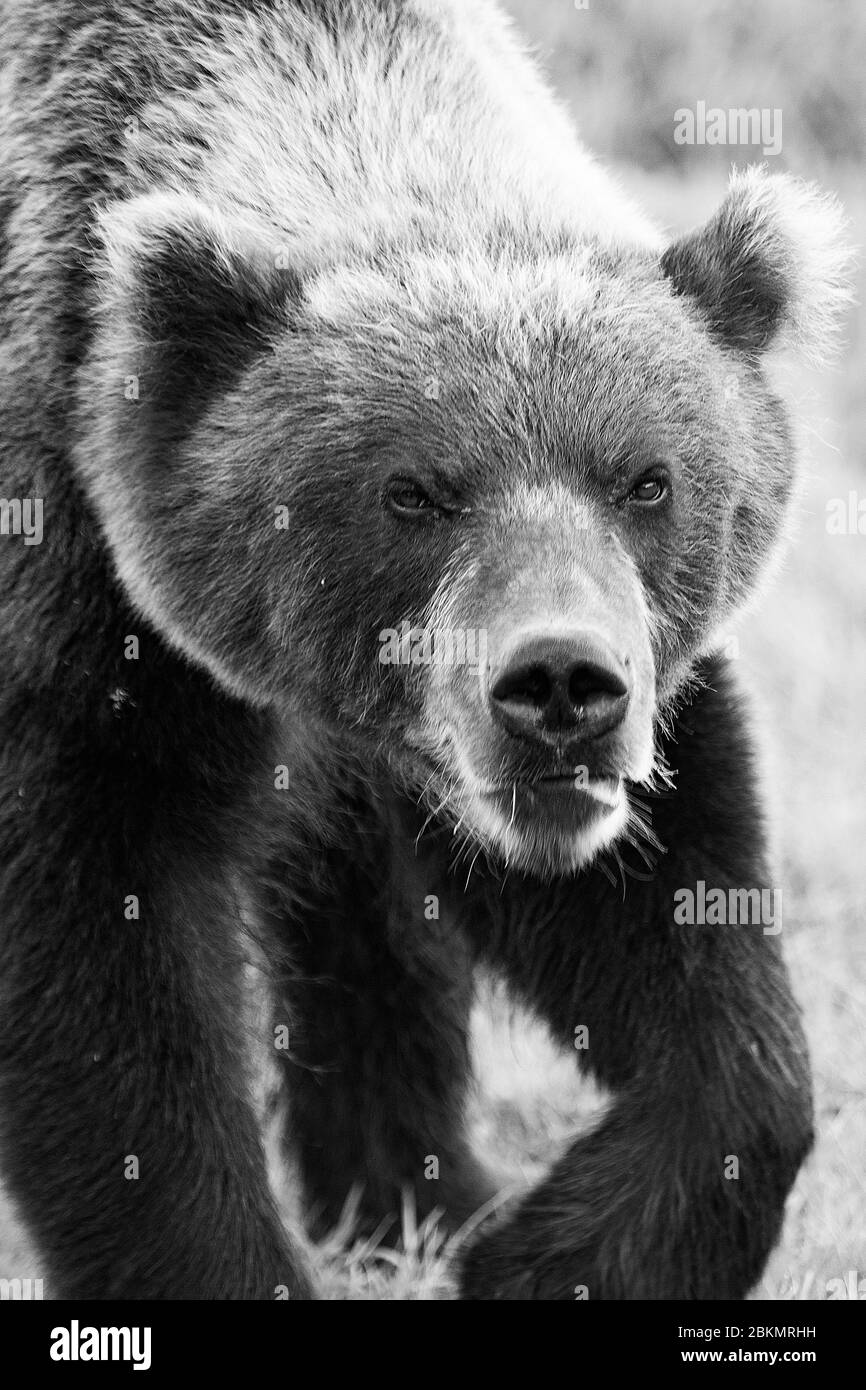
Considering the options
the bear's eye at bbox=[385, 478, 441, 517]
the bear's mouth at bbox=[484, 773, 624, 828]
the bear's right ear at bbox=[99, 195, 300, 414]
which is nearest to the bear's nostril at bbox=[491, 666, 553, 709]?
the bear's mouth at bbox=[484, 773, 624, 828]

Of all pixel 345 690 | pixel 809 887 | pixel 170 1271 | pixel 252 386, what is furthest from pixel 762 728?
pixel 809 887

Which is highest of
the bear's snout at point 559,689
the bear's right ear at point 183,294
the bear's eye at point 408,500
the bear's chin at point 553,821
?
the bear's right ear at point 183,294

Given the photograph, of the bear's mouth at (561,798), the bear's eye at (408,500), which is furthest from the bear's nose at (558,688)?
the bear's eye at (408,500)

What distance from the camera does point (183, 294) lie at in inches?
210

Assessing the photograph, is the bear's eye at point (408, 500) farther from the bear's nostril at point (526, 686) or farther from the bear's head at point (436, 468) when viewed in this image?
the bear's nostril at point (526, 686)

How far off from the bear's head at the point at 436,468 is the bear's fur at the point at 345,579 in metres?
0.01

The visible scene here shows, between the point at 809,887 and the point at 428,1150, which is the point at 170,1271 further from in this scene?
the point at 809,887

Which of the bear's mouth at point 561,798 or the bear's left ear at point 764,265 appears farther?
the bear's left ear at point 764,265

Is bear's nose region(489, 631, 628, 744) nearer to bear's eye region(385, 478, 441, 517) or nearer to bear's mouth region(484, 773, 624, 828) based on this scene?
bear's mouth region(484, 773, 624, 828)

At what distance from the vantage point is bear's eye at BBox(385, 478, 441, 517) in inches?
199

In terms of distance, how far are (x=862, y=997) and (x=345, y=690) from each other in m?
3.28

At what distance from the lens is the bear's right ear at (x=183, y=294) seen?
17.2 feet

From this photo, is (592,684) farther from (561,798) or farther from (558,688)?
(561,798)

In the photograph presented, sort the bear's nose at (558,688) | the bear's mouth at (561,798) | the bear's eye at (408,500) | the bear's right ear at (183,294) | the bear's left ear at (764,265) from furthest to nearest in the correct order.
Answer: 1. the bear's left ear at (764,265)
2. the bear's right ear at (183,294)
3. the bear's eye at (408,500)
4. the bear's mouth at (561,798)
5. the bear's nose at (558,688)
